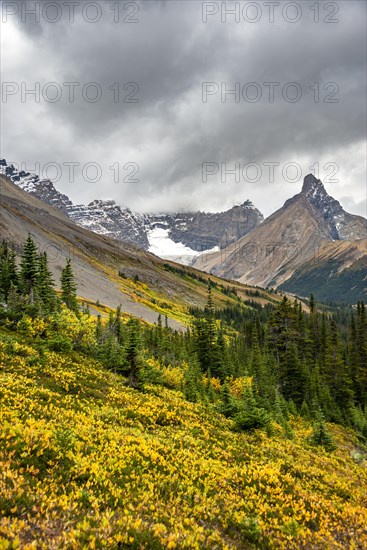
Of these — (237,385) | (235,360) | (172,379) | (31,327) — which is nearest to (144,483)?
(31,327)

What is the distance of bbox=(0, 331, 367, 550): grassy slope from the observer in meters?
8.01

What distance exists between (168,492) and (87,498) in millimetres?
2905

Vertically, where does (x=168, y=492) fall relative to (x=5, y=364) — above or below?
below

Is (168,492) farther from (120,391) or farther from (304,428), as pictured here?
(304,428)

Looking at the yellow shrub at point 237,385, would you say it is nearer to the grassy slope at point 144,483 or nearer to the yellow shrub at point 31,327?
the yellow shrub at point 31,327

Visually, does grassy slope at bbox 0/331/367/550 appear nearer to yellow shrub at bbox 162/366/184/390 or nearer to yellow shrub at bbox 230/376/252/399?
yellow shrub at bbox 162/366/184/390

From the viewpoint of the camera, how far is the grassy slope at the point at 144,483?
8008 mm

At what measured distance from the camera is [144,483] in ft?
36.2

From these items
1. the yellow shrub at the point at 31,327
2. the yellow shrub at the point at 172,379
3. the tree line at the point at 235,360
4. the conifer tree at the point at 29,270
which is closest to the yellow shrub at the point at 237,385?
the tree line at the point at 235,360

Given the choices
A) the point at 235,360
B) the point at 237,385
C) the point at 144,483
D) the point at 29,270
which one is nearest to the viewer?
the point at 144,483

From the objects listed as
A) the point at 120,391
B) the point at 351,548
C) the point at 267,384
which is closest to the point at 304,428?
the point at 267,384

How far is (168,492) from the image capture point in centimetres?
1096

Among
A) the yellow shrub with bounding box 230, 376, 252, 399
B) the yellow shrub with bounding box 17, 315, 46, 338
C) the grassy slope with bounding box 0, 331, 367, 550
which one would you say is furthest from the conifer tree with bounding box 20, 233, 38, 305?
the yellow shrub with bounding box 230, 376, 252, 399

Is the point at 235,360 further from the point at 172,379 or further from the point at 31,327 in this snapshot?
the point at 31,327
